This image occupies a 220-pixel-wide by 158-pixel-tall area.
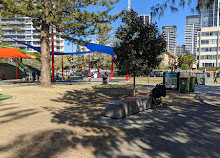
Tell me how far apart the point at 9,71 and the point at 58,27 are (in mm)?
18649

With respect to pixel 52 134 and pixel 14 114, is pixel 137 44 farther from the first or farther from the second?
pixel 52 134

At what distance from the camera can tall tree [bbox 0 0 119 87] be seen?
13.4m

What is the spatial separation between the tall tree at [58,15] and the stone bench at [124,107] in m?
8.67

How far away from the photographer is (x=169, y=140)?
4.66 m

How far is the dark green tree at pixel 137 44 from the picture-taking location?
1060 centimetres

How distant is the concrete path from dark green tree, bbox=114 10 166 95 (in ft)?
15.4

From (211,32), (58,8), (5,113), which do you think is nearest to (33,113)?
(5,113)

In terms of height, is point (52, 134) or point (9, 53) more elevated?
point (9, 53)

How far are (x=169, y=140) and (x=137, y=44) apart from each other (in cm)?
700

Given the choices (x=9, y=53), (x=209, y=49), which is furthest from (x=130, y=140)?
(x=209, y=49)

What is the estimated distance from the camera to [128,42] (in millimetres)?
10898

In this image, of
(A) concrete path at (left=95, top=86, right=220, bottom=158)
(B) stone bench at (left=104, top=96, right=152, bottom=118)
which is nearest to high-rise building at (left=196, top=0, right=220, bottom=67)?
(B) stone bench at (left=104, top=96, right=152, bottom=118)

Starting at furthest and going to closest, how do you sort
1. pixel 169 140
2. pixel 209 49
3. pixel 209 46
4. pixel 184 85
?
1. pixel 209 49
2. pixel 209 46
3. pixel 184 85
4. pixel 169 140

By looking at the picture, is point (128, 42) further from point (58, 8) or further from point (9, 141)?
point (9, 141)
